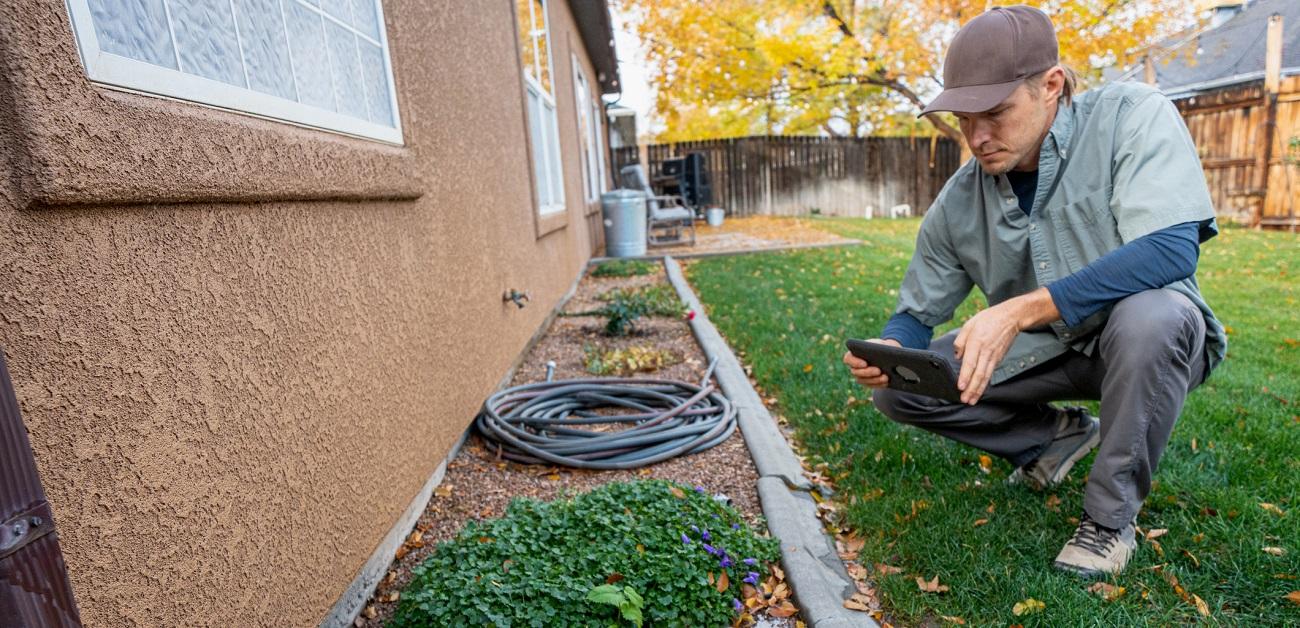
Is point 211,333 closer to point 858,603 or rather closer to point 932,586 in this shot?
point 858,603

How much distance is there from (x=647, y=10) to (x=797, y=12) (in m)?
3.39

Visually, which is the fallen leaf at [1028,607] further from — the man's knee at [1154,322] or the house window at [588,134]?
the house window at [588,134]

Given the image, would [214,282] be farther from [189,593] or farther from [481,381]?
[481,381]

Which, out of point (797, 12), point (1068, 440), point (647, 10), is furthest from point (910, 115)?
point (1068, 440)

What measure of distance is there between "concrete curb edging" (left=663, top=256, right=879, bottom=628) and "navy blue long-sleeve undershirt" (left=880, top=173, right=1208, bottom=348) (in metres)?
0.92

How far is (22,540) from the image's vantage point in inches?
27.7

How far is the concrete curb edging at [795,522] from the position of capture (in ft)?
5.70

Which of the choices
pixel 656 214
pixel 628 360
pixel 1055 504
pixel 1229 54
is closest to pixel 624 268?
pixel 656 214

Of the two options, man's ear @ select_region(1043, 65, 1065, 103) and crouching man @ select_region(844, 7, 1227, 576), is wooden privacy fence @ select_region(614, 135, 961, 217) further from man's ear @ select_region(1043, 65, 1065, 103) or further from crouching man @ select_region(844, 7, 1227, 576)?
man's ear @ select_region(1043, 65, 1065, 103)

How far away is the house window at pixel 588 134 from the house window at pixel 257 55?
605 cm

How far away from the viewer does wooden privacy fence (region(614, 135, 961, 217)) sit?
1634 centimetres

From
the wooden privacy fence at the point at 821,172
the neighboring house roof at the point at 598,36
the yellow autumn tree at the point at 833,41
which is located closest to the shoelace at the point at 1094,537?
the neighboring house roof at the point at 598,36

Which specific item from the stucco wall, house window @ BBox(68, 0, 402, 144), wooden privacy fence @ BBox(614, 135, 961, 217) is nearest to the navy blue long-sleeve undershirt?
the stucco wall

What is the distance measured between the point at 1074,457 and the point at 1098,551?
1.77 feet
